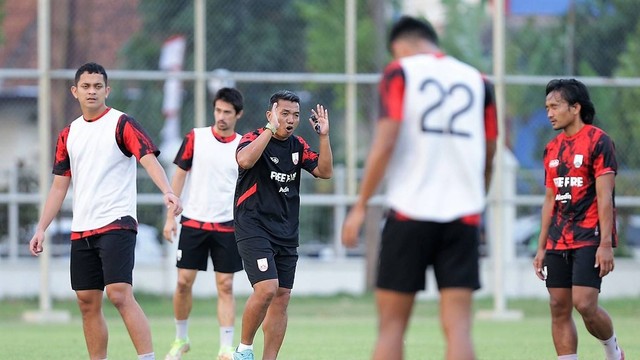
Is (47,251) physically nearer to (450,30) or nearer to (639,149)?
(639,149)

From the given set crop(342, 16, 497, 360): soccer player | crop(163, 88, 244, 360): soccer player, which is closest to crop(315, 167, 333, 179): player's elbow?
crop(163, 88, 244, 360): soccer player

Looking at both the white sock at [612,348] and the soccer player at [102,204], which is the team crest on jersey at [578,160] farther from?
the soccer player at [102,204]

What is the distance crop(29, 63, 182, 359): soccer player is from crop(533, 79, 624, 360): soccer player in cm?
292

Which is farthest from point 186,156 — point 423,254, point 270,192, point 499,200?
point 499,200

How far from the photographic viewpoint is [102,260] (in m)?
8.84

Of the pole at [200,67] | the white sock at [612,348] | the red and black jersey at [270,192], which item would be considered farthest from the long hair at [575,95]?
the pole at [200,67]

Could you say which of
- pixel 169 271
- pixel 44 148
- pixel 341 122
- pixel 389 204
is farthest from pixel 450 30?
pixel 389 204

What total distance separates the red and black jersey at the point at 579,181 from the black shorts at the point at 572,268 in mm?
51

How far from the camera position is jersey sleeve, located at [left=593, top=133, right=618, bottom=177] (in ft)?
29.6

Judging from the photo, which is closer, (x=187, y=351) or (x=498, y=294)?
(x=187, y=351)

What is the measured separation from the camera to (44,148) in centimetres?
1739

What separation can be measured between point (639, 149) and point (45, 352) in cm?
1178

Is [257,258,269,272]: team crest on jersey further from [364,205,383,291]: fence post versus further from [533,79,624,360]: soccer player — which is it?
[364,205,383,291]: fence post

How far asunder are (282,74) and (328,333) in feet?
17.1
